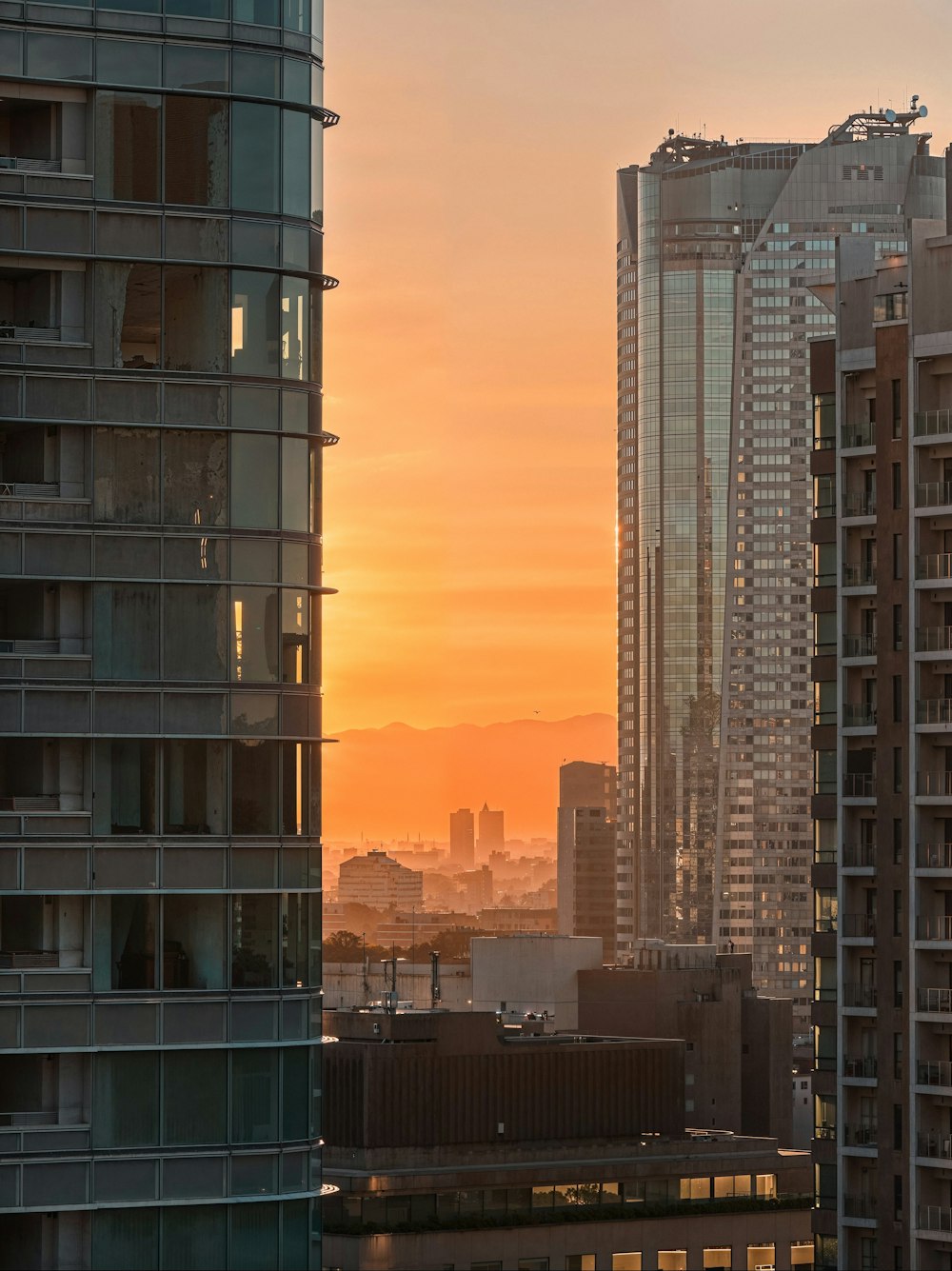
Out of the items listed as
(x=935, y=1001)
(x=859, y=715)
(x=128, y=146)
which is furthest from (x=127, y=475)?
(x=859, y=715)

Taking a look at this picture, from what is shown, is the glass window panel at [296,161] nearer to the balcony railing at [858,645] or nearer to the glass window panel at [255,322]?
the glass window panel at [255,322]

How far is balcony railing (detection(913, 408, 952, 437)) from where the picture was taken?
89.2 m

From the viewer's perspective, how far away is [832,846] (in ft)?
311

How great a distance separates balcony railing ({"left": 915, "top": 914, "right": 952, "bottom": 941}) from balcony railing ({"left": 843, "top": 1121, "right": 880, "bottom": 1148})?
7.24m

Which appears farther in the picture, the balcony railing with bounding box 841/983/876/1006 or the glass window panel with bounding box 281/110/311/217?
the balcony railing with bounding box 841/983/876/1006

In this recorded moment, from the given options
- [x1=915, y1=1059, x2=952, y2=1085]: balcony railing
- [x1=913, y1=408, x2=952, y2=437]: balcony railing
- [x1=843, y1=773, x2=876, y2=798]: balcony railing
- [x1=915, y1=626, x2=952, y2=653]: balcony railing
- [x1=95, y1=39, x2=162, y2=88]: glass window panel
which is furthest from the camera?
[x1=843, y1=773, x2=876, y2=798]: balcony railing

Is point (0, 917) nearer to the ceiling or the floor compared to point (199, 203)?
nearer to the floor

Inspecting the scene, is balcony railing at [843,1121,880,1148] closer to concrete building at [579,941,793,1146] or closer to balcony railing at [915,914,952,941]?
balcony railing at [915,914,952,941]

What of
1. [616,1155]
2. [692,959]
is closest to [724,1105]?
[692,959]

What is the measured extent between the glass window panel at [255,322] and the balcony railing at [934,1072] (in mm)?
44438

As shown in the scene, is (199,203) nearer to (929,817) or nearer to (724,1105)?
(929,817)

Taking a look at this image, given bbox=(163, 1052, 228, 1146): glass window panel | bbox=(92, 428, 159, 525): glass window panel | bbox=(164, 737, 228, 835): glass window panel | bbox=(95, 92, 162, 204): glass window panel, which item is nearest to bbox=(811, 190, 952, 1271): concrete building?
bbox=(163, 1052, 228, 1146): glass window panel

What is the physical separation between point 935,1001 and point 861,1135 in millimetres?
6307

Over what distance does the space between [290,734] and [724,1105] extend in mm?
119804
